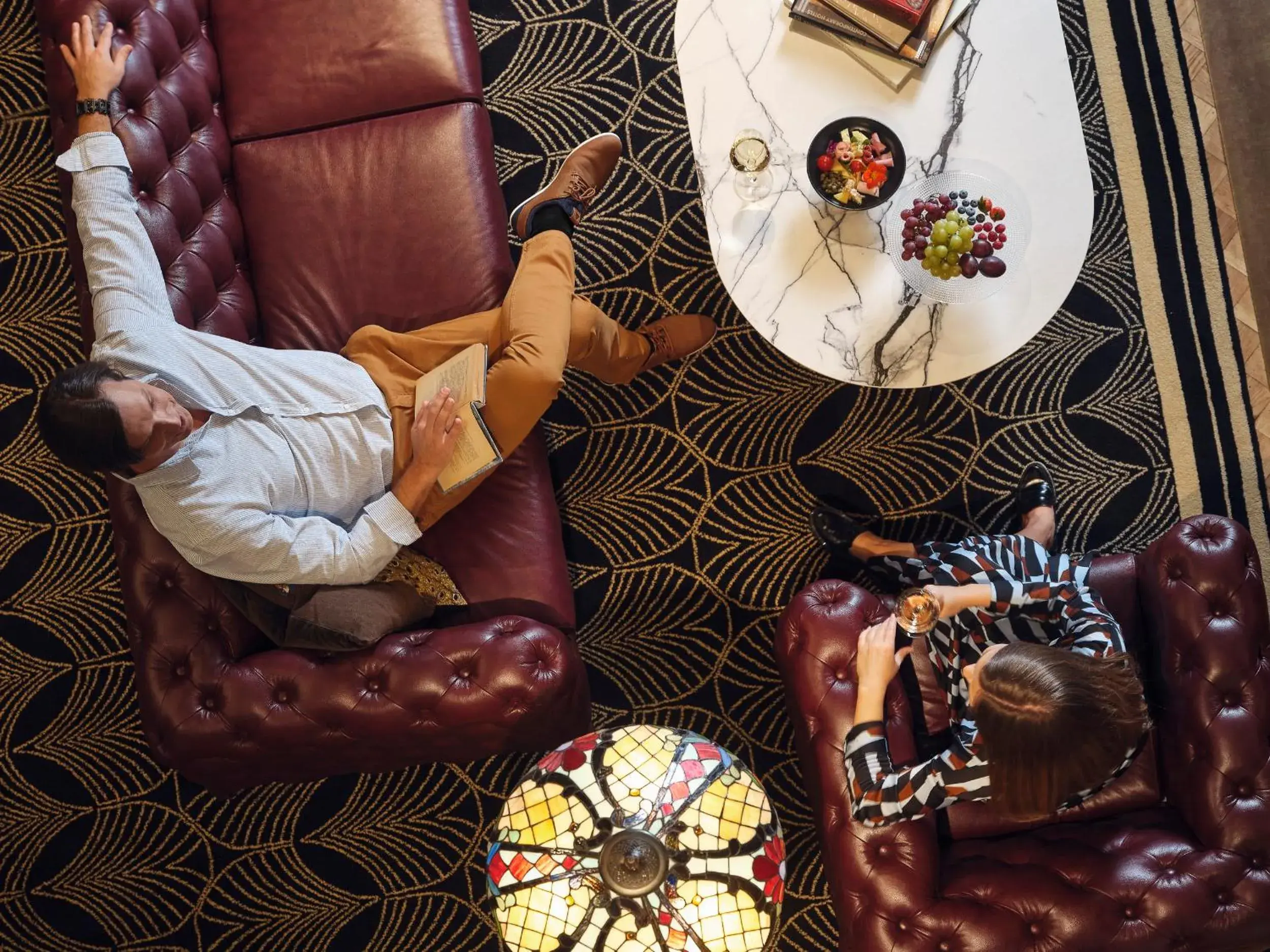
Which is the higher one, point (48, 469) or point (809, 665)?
point (809, 665)

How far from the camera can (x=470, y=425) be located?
2.15m

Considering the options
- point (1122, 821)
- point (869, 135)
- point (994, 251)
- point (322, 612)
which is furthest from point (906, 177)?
point (322, 612)

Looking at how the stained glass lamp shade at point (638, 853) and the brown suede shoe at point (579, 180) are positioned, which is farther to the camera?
the brown suede shoe at point (579, 180)

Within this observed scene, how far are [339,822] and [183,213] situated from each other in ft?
5.41

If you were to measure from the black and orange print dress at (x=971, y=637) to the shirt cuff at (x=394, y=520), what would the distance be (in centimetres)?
102

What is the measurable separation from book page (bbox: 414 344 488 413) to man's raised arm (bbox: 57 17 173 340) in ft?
1.81

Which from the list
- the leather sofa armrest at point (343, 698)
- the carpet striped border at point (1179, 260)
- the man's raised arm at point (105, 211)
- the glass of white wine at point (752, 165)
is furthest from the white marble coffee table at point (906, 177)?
the man's raised arm at point (105, 211)

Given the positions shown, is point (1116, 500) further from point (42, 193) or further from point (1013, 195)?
point (42, 193)

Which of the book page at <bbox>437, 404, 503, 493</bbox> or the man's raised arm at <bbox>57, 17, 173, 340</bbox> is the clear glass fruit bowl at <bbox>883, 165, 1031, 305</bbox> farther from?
the man's raised arm at <bbox>57, 17, 173, 340</bbox>

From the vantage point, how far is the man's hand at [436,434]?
2.15 m

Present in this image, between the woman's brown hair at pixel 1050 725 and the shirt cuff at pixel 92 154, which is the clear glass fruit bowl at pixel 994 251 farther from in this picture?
the shirt cuff at pixel 92 154

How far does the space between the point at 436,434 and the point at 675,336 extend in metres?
0.84

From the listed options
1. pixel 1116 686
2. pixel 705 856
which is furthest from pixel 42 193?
pixel 1116 686

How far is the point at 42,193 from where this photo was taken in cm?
292
